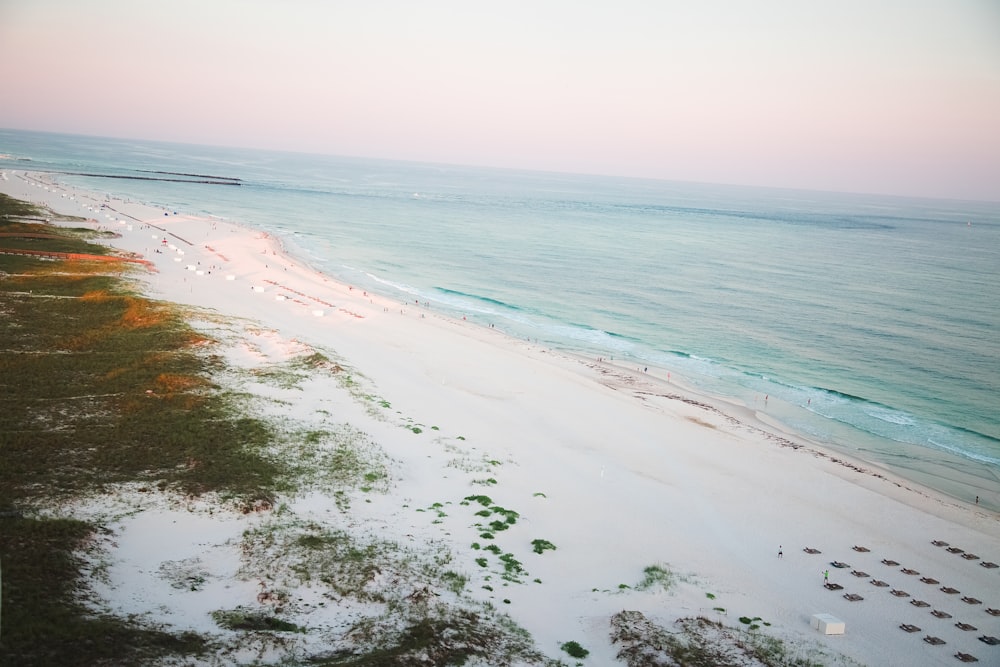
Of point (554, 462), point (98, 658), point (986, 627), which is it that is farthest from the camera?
point (554, 462)

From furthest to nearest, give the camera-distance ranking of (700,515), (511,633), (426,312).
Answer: (426,312) → (700,515) → (511,633)

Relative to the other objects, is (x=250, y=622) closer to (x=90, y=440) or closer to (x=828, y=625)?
A: (x=90, y=440)

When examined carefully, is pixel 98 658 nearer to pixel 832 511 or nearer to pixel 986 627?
pixel 986 627

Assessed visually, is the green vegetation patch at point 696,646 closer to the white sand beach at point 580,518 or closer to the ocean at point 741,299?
the white sand beach at point 580,518

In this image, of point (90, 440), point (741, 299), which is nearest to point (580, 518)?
point (90, 440)

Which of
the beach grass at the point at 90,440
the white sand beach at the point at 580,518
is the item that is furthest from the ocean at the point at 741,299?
the beach grass at the point at 90,440

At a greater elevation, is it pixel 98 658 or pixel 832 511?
pixel 98 658

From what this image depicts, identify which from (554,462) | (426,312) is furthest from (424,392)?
(426,312)
